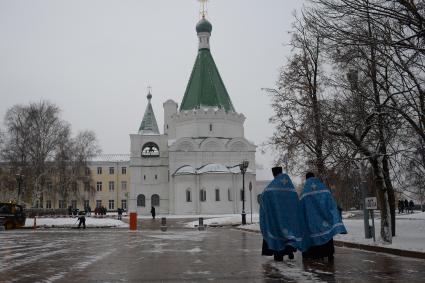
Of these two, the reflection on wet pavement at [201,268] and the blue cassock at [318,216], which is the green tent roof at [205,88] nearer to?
the reflection on wet pavement at [201,268]

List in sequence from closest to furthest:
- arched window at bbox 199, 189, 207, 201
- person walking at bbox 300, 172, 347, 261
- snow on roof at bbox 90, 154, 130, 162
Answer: person walking at bbox 300, 172, 347, 261, arched window at bbox 199, 189, 207, 201, snow on roof at bbox 90, 154, 130, 162

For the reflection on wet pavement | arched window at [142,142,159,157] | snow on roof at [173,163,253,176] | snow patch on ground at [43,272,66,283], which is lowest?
the reflection on wet pavement

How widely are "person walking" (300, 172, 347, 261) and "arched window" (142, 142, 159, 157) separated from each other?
5571 cm

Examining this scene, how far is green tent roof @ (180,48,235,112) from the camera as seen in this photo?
6444cm

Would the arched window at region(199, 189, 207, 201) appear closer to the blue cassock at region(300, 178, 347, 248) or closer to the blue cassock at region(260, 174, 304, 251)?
the blue cassock at region(300, 178, 347, 248)

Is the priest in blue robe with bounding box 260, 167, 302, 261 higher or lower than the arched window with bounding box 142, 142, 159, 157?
lower

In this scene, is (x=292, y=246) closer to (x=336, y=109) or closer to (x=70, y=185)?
(x=336, y=109)

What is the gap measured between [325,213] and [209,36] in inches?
2485

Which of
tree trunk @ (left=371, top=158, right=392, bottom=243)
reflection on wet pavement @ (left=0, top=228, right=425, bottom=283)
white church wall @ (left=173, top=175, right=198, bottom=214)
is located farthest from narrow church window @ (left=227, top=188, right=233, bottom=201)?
reflection on wet pavement @ (left=0, top=228, right=425, bottom=283)

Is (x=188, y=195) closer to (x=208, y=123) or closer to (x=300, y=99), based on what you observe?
(x=208, y=123)

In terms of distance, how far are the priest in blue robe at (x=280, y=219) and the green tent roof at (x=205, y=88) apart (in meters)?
54.1

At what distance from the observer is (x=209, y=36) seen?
→ 70188mm

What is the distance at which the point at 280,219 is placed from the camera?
31.4 feet

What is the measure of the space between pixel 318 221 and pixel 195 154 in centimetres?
5184
